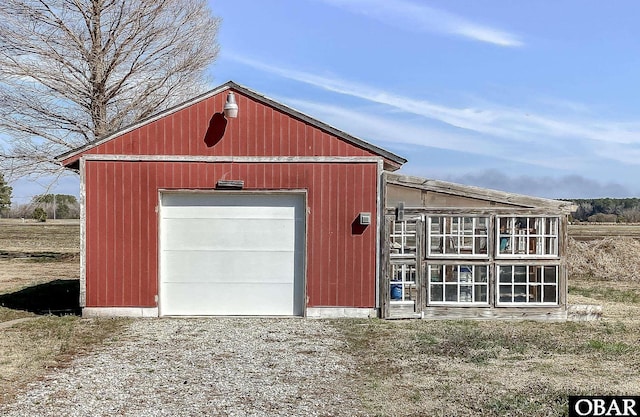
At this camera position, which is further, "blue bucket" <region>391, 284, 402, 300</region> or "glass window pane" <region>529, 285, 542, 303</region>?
"glass window pane" <region>529, 285, 542, 303</region>

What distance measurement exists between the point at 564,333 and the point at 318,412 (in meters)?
5.67

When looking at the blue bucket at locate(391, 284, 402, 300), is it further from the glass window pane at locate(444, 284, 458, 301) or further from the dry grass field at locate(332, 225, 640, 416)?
the glass window pane at locate(444, 284, 458, 301)

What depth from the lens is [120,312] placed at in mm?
10953

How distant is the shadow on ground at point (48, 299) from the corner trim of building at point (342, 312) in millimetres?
4419

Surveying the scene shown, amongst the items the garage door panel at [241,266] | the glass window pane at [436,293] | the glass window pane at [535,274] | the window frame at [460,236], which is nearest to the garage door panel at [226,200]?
the garage door panel at [241,266]

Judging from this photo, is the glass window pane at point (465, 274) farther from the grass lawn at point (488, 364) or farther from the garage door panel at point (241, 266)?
the garage door panel at point (241, 266)

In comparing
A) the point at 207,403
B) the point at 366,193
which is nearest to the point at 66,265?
the point at 366,193

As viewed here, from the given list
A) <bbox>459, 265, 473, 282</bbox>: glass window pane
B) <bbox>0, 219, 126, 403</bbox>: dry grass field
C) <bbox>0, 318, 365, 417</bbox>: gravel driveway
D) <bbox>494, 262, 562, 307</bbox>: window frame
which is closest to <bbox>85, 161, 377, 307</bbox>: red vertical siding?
<bbox>0, 219, 126, 403</bbox>: dry grass field

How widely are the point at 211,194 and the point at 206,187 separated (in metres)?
0.20

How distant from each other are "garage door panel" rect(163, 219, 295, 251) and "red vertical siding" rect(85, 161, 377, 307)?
1.42 feet

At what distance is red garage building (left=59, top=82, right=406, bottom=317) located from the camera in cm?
1093

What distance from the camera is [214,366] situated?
7.46m

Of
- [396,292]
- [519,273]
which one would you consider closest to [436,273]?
[396,292]

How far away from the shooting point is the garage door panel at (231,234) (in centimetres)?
1120
